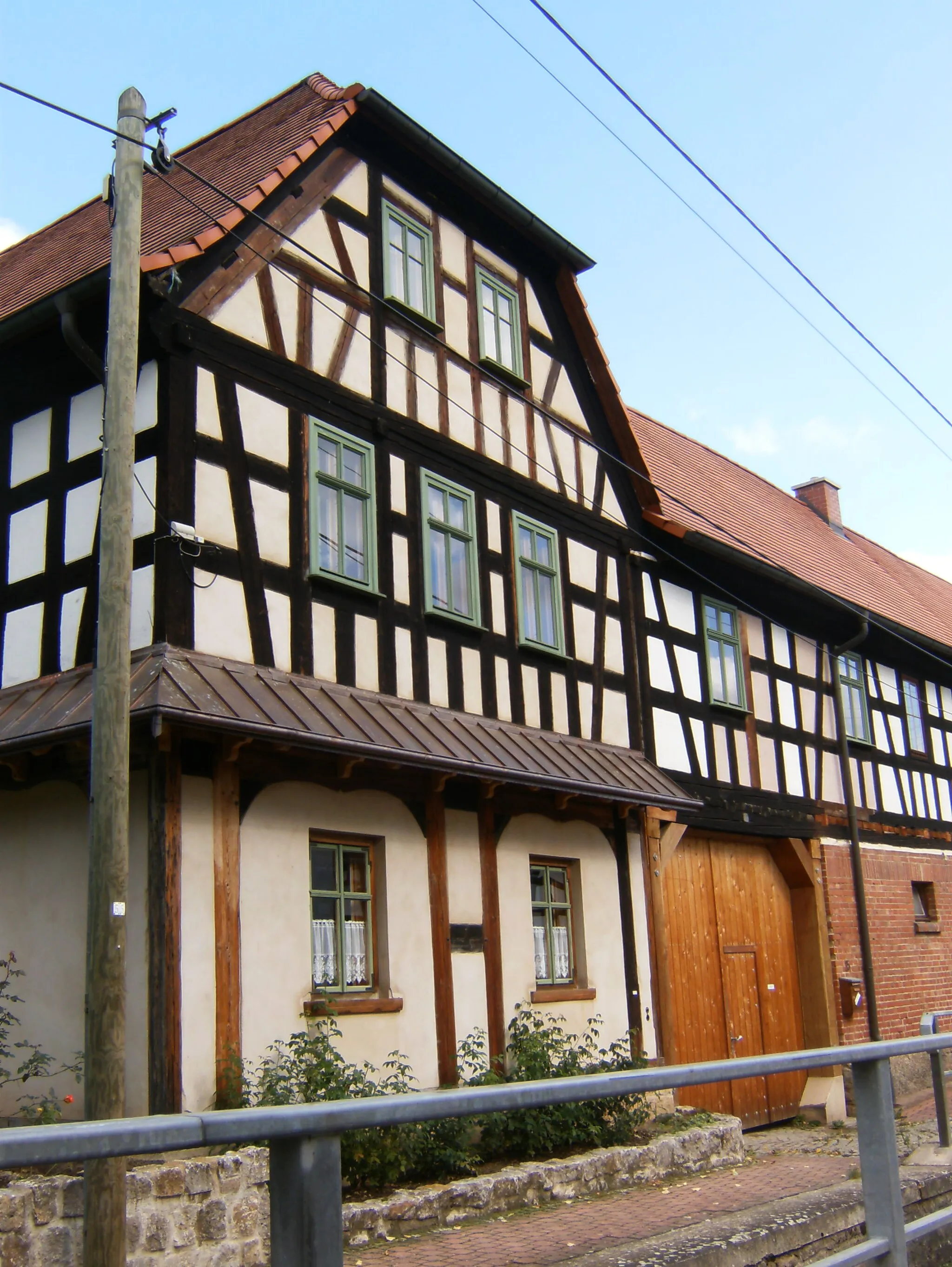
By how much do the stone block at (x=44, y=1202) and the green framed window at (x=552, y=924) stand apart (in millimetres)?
5681

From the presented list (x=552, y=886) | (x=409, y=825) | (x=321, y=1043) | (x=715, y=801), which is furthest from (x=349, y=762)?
(x=715, y=801)

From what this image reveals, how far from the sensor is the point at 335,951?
9617 mm

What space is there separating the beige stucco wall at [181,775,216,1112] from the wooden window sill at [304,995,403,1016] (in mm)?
953

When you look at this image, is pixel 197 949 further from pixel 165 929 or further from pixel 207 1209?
pixel 207 1209

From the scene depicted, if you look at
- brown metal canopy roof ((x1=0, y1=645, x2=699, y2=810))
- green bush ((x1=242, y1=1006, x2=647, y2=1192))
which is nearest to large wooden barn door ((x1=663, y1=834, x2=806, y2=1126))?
green bush ((x1=242, y1=1006, x2=647, y2=1192))

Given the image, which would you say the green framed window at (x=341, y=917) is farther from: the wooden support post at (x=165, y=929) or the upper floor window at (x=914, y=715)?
the upper floor window at (x=914, y=715)

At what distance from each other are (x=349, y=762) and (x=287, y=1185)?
24.9 ft

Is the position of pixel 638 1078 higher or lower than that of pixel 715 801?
lower

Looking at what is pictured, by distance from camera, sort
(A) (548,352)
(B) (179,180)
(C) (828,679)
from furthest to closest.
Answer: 1. (C) (828,679)
2. (A) (548,352)
3. (B) (179,180)

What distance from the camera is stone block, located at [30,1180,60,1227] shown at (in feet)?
21.5

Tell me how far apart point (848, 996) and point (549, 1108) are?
8507 millimetres

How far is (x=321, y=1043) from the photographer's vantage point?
869 cm

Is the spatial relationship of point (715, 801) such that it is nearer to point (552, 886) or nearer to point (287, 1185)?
point (552, 886)

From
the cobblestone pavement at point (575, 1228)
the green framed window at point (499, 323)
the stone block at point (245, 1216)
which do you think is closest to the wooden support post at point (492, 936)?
the cobblestone pavement at point (575, 1228)
